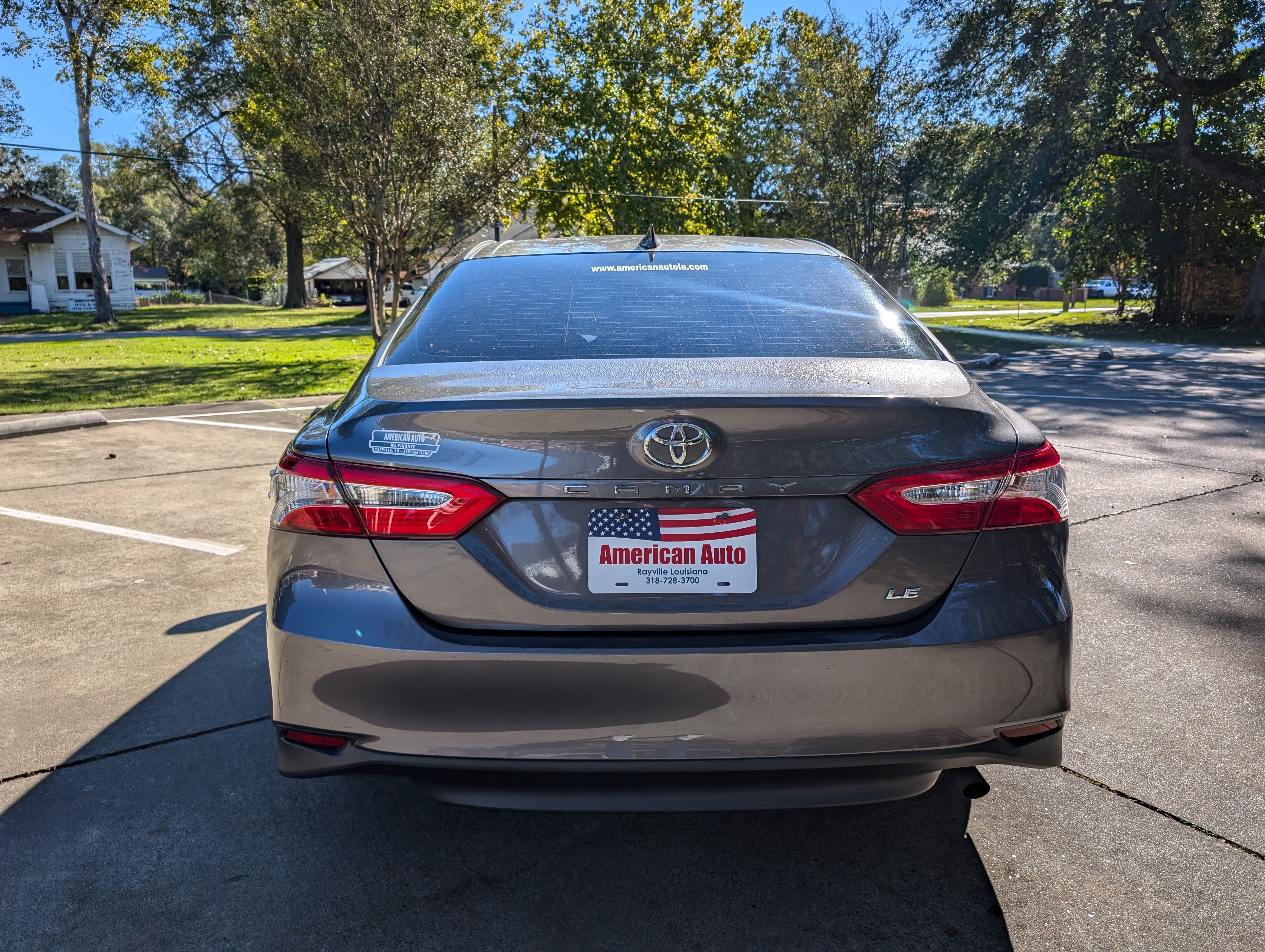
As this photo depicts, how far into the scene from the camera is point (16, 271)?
48500mm

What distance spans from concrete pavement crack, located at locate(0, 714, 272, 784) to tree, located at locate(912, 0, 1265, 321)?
26.9 m

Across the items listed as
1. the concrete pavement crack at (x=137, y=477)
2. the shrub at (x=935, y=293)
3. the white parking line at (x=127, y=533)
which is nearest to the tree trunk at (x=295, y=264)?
the shrub at (x=935, y=293)

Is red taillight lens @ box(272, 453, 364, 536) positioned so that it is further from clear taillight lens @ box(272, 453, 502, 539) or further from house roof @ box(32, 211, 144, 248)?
house roof @ box(32, 211, 144, 248)

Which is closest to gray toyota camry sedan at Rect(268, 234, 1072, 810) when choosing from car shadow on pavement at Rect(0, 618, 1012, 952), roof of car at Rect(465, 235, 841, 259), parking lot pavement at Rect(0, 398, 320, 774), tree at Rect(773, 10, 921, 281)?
car shadow on pavement at Rect(0, 618, 1012, 952)

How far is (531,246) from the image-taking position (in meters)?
3.47

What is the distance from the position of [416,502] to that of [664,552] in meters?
0.55

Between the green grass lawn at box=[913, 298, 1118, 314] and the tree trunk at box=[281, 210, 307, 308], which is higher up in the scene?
the tree trunk at box=[281, 210, 307, 308]

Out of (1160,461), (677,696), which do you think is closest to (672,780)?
(677,696)

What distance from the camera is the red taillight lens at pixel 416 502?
6.72 ft

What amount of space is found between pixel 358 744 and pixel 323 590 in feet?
1.17

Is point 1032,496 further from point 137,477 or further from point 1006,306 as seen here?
point 1006,306

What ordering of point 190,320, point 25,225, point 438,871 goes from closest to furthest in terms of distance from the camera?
point 438,871
point 190,320
point 25,225

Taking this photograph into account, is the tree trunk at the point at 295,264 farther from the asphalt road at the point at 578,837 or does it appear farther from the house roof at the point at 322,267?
the asphalt road at the point at 578,837

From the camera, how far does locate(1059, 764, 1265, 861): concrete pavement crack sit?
2566 millimetres
